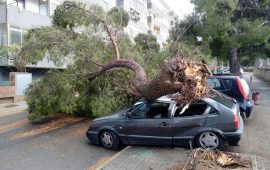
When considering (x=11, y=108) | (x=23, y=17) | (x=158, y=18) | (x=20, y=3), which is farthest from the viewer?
(x=158, y=18)

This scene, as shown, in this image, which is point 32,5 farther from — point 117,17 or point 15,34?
point 117,17

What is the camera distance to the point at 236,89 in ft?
36.6

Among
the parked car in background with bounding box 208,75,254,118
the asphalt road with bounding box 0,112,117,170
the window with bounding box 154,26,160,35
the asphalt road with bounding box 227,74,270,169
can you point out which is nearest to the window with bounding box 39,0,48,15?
the asphalt road with bounding box 0,112,117,170

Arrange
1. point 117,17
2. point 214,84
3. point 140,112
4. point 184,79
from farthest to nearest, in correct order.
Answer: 1. point 117,17
2. point 214,84
3. point 140,112
4. point 184,79

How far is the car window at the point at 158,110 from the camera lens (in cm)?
824

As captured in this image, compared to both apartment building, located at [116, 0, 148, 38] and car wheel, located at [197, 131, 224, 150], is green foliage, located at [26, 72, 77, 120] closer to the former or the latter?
car wheel, located at [197, 131, 224, 150]

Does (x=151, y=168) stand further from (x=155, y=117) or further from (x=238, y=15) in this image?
(x=238, y=15)

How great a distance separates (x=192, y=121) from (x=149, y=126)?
109cm

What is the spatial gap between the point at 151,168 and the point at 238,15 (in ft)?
68.2

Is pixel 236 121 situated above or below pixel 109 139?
above

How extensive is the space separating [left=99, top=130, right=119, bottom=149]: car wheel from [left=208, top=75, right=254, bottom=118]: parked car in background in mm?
4122

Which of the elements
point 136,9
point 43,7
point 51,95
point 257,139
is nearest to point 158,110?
point 257,139

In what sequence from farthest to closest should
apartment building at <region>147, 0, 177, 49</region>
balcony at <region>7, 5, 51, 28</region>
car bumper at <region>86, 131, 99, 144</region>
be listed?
1. apartment building at <region>147, 0, 177, 49</region>
2. balcony at <region>7, 5, 51, 28</region>
3. car bumper at <region>86, 131, 99, 144</region>

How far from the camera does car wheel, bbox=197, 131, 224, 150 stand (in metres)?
7.85
